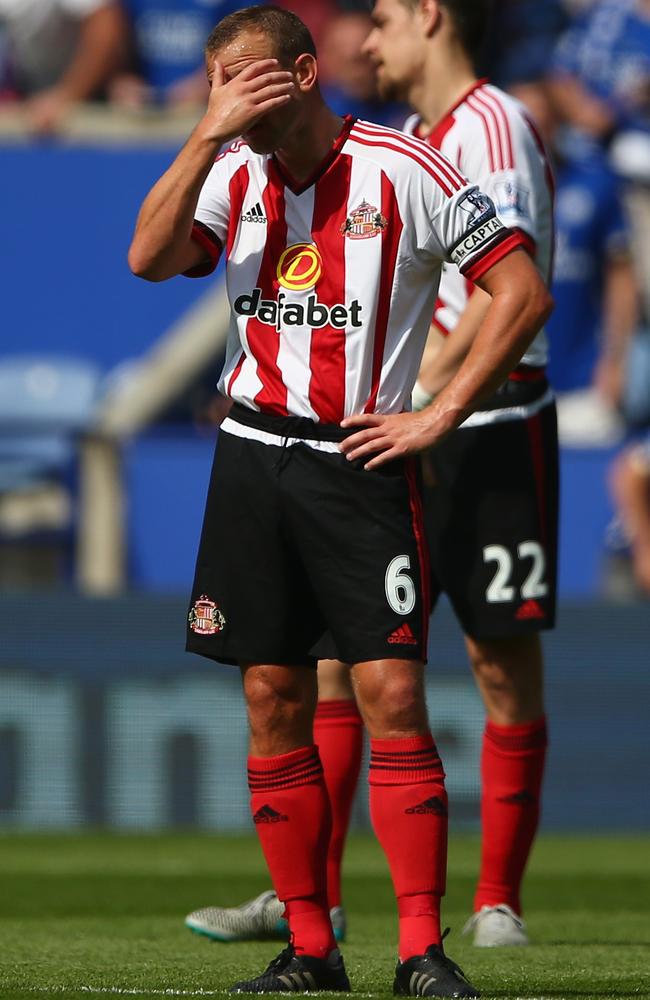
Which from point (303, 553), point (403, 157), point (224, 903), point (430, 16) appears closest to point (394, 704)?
point (303, 553)

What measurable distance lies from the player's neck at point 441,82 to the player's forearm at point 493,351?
57.7 inches

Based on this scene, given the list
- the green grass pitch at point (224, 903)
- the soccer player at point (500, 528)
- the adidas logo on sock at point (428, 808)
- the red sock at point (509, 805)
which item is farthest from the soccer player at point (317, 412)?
the red sock at point (509, 805)

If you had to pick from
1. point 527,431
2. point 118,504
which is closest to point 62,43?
point 118,504

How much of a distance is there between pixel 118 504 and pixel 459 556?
559 centimetres

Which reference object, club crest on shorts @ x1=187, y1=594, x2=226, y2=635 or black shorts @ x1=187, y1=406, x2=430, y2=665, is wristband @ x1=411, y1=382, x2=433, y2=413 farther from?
club crest on shorts @ x1=187, y1=594, x2=226, y2=635

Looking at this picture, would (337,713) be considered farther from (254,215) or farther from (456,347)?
(254,215)

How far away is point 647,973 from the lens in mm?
3930

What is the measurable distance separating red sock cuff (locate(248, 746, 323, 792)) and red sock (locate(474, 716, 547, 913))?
1209 mm

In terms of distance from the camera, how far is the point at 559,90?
11359 millimetres

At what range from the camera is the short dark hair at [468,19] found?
4.89 meters

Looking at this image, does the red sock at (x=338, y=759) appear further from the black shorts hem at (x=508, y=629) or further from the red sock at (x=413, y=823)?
the red sock at (x=413, y=823)

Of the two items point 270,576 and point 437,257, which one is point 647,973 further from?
point 437,257

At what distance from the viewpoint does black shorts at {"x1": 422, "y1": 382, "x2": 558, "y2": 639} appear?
4.65m

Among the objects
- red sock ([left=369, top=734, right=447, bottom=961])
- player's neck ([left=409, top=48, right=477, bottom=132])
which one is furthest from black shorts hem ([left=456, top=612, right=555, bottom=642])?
player's neck ([left=409, top=48, right=477, bottom=132])
